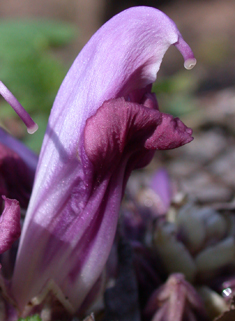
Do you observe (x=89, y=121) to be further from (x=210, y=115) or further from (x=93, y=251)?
(x=210, y=115)

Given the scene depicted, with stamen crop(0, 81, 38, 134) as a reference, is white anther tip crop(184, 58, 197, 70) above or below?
below

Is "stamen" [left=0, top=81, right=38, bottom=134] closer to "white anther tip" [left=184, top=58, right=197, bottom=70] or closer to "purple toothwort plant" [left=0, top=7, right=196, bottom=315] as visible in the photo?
"purple toothwort plant" [left=0, top=7, right=196, bottom=315]

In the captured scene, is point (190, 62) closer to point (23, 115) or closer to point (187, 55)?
point (187, 55)

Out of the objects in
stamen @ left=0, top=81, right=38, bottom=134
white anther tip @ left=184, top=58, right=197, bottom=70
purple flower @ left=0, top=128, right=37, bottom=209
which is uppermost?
stamen @ left=0, top=81, right=38, bottom=134

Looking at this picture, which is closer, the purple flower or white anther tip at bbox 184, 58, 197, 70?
white anther tip at bbox 184, 58, 197, 70

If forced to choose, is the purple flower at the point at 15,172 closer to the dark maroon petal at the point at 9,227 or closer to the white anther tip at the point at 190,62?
the dark maroon petal at the point at 9,227

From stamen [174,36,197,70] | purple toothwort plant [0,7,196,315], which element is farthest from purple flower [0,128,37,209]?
stamen [174,36,197,70]

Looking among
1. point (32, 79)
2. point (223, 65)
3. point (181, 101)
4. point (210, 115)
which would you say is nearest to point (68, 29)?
point (32, 79)
